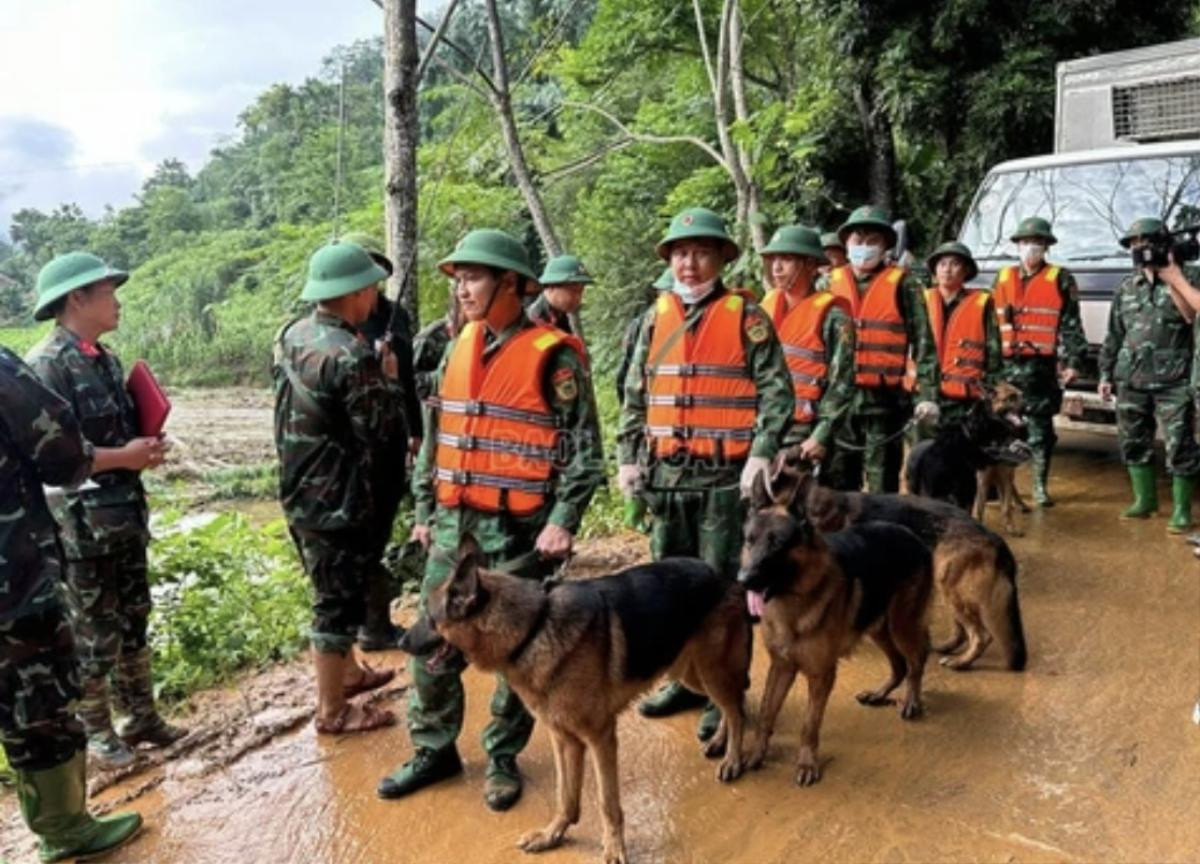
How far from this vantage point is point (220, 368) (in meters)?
31.8

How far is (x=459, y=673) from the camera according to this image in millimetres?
3986

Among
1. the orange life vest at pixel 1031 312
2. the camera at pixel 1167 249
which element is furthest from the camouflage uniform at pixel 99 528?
the orange life vest at pixel 1031 312

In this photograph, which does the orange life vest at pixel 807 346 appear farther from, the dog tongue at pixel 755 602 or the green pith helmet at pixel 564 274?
the dog tongue at pixel 755 602

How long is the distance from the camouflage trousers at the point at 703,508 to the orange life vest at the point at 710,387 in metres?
0.10

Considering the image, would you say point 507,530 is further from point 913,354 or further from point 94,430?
point 913,354

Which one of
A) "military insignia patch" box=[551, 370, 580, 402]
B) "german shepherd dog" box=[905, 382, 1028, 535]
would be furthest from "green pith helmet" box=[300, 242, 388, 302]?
"german shepherd dog" box=[905, 382, 1028, 535]

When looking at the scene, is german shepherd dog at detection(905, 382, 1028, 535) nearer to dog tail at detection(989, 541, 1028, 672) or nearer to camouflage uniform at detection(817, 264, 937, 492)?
camouflage uniform at detection(817, 264, 937, 492)

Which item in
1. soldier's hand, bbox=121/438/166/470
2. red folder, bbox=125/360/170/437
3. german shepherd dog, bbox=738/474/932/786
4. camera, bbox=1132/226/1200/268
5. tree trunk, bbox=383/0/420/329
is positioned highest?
tree trunk, bbox=383/0/420/329

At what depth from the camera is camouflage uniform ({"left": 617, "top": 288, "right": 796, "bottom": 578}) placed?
4.18 meters

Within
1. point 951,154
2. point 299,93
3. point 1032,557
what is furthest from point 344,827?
point 299,93

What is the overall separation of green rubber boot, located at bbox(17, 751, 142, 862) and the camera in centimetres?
620

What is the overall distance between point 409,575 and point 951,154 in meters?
10.0

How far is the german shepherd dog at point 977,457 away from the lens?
646 centimetres

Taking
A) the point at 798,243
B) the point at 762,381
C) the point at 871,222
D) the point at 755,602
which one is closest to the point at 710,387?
the point at 762,381
